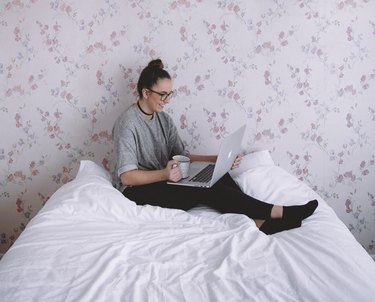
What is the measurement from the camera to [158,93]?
173cm

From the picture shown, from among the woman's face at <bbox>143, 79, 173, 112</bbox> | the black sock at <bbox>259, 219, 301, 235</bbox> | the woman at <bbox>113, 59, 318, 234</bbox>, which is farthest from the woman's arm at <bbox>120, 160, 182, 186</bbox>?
the black sock at <bbox>259, 219, 301, 235</bbox>

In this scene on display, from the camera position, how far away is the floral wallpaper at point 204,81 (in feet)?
6.47

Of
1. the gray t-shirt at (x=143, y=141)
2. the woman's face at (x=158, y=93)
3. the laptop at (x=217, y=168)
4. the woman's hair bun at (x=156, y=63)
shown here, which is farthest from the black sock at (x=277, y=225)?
the woman's hair bun at (x=156, y=63)

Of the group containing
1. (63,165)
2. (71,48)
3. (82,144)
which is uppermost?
(71,48)

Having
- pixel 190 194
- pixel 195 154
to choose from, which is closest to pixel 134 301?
pixel 190 194

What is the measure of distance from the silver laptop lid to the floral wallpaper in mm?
429

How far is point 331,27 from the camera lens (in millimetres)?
1973

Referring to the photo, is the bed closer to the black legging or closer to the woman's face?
the black legging

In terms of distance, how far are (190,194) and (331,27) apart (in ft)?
4.02

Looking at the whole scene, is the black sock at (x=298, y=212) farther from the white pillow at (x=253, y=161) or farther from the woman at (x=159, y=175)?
the white pillow at (x=253, y=161)

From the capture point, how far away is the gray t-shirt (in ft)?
5.57

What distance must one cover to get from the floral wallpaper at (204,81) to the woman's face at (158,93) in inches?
12.4

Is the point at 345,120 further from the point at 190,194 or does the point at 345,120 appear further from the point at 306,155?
the point at 190,194

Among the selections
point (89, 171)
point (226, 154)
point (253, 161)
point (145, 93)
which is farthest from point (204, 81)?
point (89, 171)
